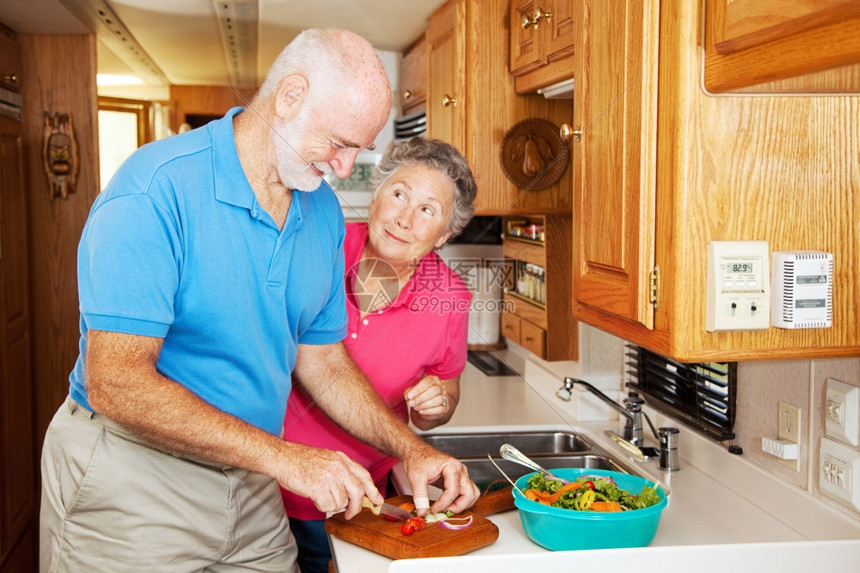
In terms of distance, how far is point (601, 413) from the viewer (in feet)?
6.80

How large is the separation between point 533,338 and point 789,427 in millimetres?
838

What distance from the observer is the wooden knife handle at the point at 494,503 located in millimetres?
1384

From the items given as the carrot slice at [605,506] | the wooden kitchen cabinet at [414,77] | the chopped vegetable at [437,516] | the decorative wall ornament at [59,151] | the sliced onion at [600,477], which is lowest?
the chopped vegetable at [437,516]

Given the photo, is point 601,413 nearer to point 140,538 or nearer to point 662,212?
point 662,212

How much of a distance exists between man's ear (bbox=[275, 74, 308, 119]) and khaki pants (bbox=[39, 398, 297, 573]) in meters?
0.53

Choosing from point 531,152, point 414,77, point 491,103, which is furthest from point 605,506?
point 414,77

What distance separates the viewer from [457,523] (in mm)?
1280

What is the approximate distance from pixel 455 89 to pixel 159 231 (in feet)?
4.28

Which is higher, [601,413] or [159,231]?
[159,231]

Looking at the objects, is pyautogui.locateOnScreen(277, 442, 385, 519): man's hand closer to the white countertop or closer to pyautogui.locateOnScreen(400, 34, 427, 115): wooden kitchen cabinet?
Answer: the white countertop

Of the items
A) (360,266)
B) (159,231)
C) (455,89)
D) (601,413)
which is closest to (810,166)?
(159,231)

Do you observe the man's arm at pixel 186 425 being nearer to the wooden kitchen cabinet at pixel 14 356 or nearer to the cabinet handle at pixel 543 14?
the cabinet handle at pixel 543 14

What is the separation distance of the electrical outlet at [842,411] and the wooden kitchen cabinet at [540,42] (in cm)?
72

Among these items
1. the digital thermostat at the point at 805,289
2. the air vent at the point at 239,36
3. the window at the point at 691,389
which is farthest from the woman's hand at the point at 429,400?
the air vent at the point at 239,36
